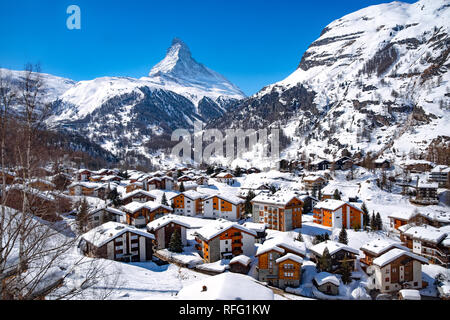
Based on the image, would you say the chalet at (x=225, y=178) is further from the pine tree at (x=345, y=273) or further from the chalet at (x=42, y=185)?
the chalet at (x=42, y=185)

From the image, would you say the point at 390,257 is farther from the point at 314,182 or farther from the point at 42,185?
the point at 314,182

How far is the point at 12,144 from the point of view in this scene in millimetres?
4297

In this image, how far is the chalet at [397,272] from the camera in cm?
1773

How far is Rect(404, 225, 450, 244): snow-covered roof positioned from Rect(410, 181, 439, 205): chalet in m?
12.7

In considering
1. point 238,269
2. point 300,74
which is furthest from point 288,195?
point 300,74

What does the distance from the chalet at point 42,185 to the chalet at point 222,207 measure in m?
27.7

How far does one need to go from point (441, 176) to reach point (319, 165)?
22.2 m

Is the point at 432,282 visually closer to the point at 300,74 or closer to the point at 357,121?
the point at 357,121

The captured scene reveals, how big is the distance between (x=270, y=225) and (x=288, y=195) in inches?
149

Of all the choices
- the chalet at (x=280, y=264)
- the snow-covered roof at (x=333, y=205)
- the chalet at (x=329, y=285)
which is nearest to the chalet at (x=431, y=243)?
the snow-covered roof at (x=333, y=205)

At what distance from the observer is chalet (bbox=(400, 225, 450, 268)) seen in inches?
824

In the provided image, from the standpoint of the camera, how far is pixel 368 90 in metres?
93.1

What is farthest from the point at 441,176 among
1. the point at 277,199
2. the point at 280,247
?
the point at 280,247

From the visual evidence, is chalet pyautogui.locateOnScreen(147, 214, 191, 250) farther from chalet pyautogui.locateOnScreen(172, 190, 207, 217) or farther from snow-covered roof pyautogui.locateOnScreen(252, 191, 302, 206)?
chalet pyautogui.locateOnScreen(172, 190, 207, 217)
